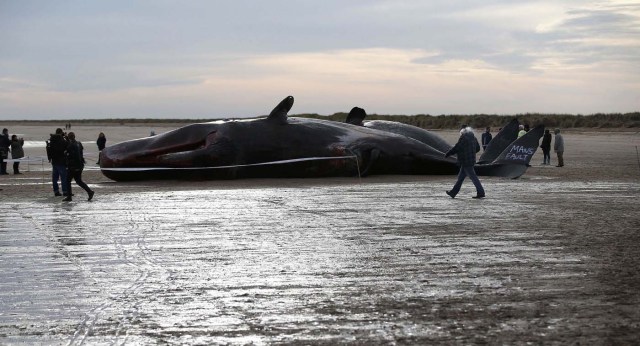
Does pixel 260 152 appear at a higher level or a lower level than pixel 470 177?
higher

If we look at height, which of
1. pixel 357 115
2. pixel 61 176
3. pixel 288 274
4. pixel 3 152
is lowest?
pixel 288 274

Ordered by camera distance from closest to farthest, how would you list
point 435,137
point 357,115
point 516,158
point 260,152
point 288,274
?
point 288,274
point 260,152
point 516,158
point 357,115
point 435,137

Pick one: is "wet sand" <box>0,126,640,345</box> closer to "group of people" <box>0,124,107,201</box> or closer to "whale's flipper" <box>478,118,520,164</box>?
"group of people" <box>0,124,107,201</box>

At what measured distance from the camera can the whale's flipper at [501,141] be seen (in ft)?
82.0

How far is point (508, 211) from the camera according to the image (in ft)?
47.9

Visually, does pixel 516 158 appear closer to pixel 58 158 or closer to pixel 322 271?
pixel 58 158

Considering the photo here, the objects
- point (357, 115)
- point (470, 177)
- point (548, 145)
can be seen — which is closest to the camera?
point (470, 177)

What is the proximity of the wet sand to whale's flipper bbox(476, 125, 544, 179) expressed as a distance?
5.07m

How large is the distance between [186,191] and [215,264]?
973cm

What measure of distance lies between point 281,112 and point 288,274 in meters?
13.4

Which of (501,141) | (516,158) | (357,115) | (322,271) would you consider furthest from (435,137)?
(322,271)

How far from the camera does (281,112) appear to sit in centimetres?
2216

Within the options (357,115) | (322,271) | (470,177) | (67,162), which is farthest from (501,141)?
(322,271)

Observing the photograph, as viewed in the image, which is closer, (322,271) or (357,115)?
(322,271)
